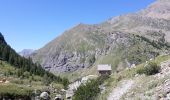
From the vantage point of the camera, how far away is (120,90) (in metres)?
64.1

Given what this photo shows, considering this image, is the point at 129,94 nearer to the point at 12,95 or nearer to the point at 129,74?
the point at 129,74

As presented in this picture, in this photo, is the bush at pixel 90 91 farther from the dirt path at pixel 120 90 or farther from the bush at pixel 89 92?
the dirt path at pixel 120 90

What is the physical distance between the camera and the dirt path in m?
62.0

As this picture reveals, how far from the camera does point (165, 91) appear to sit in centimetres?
5103

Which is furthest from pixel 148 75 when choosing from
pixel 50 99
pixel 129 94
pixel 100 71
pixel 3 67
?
pixel 3 67

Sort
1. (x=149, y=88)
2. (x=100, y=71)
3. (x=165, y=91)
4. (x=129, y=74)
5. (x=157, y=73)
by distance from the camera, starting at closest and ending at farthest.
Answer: (x=165, y=91) < (x=149, y=88) < (x=157, y=73) < (x=129, y=74) < (x=100, y=71)

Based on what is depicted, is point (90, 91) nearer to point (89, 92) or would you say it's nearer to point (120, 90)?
point (89, 92)


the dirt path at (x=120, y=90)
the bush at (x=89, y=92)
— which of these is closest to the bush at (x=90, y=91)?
the bush at (x=89, y=92)

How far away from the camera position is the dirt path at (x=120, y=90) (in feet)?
203

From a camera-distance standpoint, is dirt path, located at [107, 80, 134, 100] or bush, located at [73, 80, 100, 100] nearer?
dirt path, located at [107, 80, 134, 100]

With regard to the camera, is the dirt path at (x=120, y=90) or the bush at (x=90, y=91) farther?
the bush at (x=90, y=91)

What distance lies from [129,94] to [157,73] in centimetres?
668

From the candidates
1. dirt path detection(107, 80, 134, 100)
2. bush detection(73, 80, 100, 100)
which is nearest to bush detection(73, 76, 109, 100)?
bush detection(73, 80, 100, 100)

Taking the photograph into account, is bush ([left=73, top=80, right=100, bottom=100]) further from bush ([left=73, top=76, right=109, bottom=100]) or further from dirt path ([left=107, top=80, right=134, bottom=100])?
dirt path ([left=107, top=80, right=134, bottom=100])
